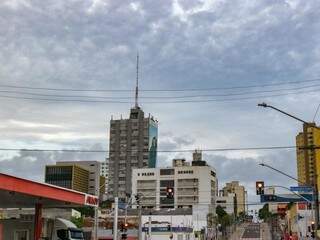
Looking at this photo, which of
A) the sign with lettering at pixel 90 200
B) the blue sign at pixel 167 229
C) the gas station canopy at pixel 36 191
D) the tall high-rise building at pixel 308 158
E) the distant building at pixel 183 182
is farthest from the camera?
the distant building at pixel 183 182

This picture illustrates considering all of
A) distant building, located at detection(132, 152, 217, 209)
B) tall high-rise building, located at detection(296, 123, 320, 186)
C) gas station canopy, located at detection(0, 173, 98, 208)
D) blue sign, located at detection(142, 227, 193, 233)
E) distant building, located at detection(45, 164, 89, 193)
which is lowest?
blue sign, located at detection(142, 227, 193, 233)

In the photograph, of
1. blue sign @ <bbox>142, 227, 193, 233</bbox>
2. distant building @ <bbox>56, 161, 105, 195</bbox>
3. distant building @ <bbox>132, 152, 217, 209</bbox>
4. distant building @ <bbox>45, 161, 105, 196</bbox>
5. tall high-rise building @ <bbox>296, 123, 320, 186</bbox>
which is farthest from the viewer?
distant building @ <bbox>132, 152, 217, 209</bbox>

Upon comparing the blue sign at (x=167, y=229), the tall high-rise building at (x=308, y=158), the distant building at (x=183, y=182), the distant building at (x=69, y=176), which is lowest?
the blue sign at (x=167, y=229)

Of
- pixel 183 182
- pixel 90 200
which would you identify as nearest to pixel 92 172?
pixel 90 200

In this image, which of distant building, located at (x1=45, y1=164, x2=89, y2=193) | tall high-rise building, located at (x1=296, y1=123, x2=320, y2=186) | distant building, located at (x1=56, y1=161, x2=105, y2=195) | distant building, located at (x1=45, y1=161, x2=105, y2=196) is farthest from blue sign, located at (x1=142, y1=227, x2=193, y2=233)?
tall high-rise building, located at (x1=296, y1=123, x2=320, y2=186)

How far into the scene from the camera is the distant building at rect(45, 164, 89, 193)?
340 feet

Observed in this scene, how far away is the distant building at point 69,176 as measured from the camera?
103562 mm

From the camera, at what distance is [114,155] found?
193000mm

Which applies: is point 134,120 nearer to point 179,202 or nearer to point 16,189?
point 179,202

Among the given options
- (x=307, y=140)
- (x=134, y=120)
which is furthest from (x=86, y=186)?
(x=307, y=140)

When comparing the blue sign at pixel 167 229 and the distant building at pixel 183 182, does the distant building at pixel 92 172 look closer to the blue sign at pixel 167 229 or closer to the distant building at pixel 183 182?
the blue sign at pixel 167 229

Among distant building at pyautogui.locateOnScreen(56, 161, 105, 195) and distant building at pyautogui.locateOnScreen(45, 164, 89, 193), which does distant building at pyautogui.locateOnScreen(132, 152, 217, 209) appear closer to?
distant building at pyautogui.locateOnScreen(45, 164, 89, 193)

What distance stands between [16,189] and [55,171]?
302 ft

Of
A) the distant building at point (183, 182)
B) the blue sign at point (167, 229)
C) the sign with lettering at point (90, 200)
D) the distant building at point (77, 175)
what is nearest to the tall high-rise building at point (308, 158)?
the sign with lettering at point (90, 200)
